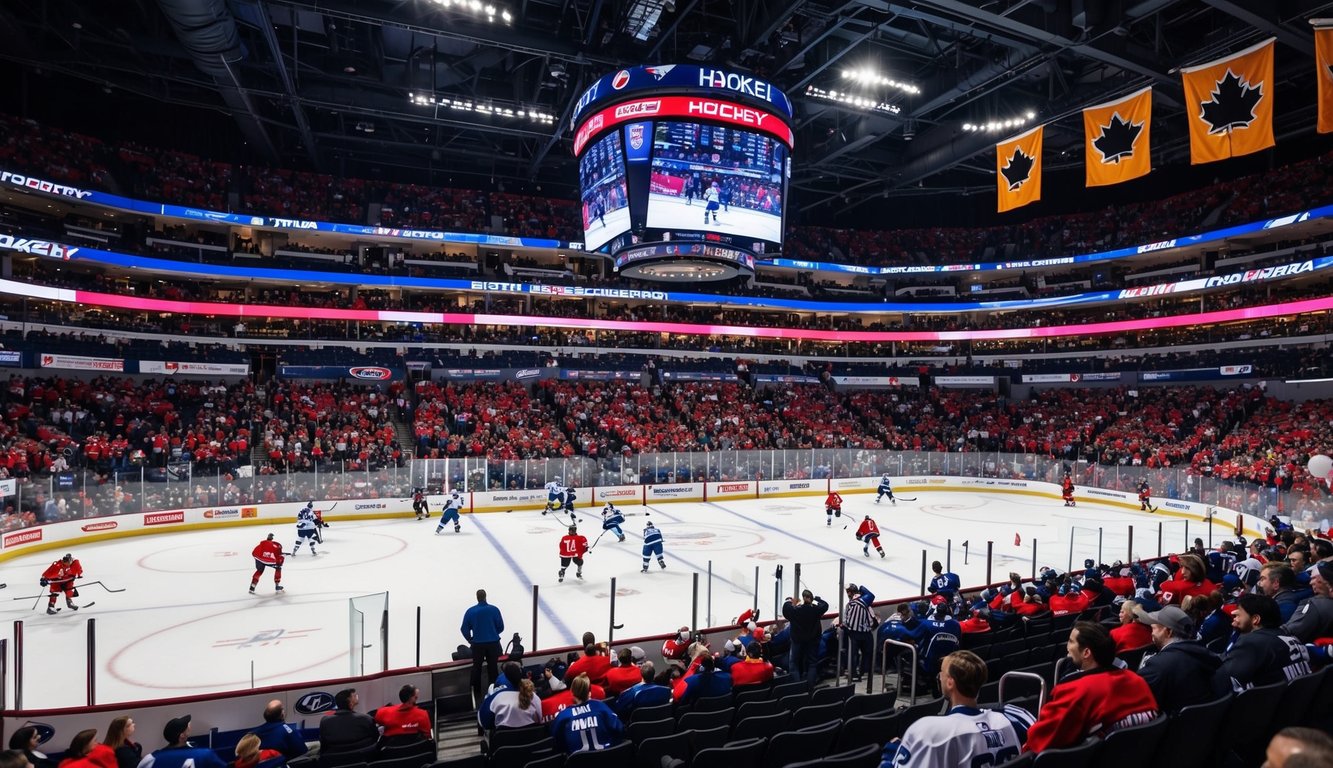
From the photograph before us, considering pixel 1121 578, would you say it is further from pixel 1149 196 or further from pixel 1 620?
pixel 1149 196

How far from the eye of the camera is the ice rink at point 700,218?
1922 centimetres

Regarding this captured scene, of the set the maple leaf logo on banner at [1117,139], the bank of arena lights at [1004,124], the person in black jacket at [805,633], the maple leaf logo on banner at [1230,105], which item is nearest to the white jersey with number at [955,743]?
the person in black jacket at [805,633]

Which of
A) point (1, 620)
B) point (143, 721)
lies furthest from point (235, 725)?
point (1, 620)

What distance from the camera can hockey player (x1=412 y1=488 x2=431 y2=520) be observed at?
21.5 m

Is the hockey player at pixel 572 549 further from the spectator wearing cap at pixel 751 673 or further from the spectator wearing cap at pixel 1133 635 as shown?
the spectator wearing cap at pixel 1133 635

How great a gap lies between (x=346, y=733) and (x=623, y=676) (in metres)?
2.38

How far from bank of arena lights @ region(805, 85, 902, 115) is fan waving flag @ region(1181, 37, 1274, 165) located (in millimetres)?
10495

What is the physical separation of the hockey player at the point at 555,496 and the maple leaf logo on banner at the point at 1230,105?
1890cm

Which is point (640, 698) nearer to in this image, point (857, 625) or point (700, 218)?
point (857, 625)

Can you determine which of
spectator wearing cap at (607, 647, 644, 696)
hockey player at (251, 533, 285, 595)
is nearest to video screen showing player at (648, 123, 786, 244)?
hockey player at (251, 533, 285, 595)

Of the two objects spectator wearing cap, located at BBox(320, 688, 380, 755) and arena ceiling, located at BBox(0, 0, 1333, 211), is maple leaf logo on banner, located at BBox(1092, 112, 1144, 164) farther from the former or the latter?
spectator wearing cap, located at BBox(320, 688, 380, 755)

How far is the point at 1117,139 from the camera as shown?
1750cm

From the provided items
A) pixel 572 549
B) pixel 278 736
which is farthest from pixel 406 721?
pixel 572 549

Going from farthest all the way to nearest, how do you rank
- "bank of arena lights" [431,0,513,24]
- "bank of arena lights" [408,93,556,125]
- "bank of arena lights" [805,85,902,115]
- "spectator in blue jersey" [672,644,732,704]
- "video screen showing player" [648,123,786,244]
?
"bank of arena lights" [408,93,556,125] → "bank of arena lights" [805,85,902,115] → "video screen showing player" [648,123,786,244] → "bank of arena lights" [431,0,513,24] → "spectator in blue jersey" [672,644,732,704]
